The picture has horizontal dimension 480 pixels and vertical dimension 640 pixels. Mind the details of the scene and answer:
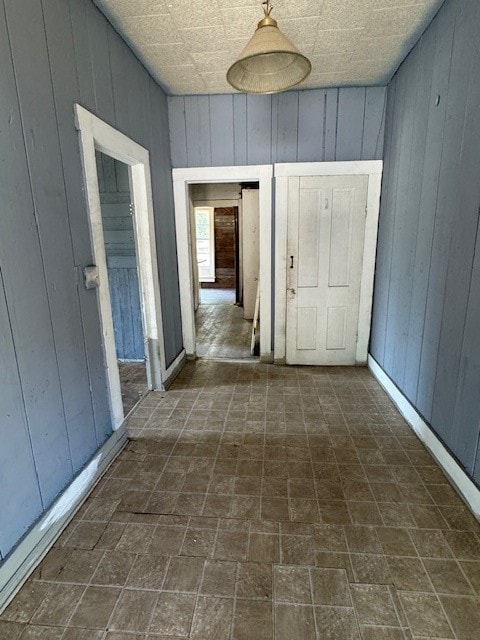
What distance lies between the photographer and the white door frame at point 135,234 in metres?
1.90

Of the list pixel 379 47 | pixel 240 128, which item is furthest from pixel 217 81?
pixel 379 47

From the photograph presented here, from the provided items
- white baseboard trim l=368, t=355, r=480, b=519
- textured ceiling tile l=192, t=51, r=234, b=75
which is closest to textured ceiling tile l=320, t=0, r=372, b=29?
textured ceiling tile l=192, t=51, r=234, b=75

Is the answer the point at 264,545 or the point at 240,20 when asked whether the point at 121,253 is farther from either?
the point at 264,545

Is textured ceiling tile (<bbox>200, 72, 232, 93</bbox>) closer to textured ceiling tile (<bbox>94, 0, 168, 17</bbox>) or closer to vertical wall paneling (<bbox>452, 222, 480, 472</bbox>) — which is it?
textured ceiling tile (<bbox>94, 0, 168, 17</bbox>)

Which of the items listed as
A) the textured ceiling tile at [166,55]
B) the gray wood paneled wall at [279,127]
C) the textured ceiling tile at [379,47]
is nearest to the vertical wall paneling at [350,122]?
the gray wood paneled wall at [279,127]

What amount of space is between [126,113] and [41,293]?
1588 mm

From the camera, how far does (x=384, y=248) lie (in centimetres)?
311

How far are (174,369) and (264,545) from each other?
6.79ft

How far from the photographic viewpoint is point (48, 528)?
154cm

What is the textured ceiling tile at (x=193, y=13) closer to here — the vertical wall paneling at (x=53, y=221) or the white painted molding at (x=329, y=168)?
the vertical wall paneling at (x=53, y=221)

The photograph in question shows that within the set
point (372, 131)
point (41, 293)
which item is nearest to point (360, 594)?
point (41, 293)

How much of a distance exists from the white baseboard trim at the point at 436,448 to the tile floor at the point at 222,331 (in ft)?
5.46

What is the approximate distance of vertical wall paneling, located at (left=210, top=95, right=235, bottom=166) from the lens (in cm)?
321

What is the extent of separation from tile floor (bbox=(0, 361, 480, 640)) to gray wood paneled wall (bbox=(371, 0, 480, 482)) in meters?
0.42
